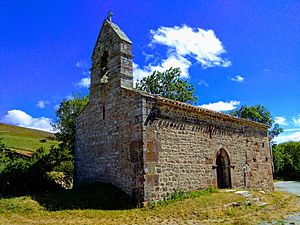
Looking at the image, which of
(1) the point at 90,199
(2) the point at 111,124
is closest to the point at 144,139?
(2) the point at 111,124

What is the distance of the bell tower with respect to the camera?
13742mm

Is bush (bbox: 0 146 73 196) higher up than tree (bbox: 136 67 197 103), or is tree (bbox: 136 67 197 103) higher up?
tree (bbox: 136 67 197 103)

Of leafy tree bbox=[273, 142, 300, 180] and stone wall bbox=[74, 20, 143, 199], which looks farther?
leafy tree bbox=[273, 142, 300, 180]

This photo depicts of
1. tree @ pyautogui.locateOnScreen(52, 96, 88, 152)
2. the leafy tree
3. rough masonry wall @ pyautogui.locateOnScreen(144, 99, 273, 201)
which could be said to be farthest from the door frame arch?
the leafy tree

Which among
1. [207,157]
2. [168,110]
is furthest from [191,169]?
[168,110]

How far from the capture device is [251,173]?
18.1 metres

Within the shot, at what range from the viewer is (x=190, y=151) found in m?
13.7

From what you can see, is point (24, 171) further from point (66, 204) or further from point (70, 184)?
point (66, 204)

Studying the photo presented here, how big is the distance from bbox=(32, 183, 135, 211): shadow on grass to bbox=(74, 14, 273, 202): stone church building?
41 centimetres

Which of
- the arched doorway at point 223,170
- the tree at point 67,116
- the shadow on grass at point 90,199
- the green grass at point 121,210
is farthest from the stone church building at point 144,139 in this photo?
the tree at point 67,116

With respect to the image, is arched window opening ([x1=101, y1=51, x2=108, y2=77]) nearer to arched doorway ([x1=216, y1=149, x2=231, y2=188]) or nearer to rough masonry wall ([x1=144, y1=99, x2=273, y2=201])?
rough masonry wall ([x1=144, y1=99, x2=273, y2=201])

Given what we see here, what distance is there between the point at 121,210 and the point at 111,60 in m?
7.39

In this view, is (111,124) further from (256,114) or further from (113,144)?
(256,114)

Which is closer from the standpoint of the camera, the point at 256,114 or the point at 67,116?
the point at 67,116
